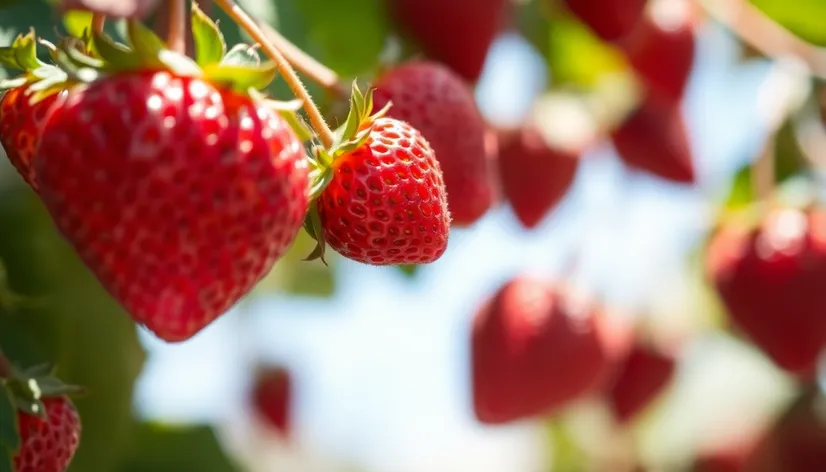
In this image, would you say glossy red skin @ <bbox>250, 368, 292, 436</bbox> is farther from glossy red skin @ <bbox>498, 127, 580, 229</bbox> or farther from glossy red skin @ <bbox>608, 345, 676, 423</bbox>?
glossy red skin @ <bbox>498, 127, 580, 229</bbox>

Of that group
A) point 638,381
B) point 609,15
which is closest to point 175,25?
point 609,15

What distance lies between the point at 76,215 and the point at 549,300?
0.85 m

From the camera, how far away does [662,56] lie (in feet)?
4.20

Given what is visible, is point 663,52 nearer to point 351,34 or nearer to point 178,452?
point 351,34

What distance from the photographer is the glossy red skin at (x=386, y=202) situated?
59 centimetres

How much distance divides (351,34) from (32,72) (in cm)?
57

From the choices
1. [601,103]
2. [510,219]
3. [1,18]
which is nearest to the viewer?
[1,18]

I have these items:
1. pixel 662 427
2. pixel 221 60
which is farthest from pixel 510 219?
pixel 662 427

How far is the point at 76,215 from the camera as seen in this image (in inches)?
19.7

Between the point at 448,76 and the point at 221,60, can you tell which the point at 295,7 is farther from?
the point at 221,60

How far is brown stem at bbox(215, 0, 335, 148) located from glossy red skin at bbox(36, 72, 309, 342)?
1.9 inches

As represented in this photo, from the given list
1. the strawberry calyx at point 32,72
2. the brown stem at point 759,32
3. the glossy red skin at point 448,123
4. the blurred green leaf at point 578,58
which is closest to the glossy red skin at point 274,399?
the blurred green leaf at point 578,58

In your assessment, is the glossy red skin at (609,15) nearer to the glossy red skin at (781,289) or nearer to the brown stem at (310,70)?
Result: the glossy red skin at (781,289)

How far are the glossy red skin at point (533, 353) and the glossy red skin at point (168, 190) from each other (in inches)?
28.4
